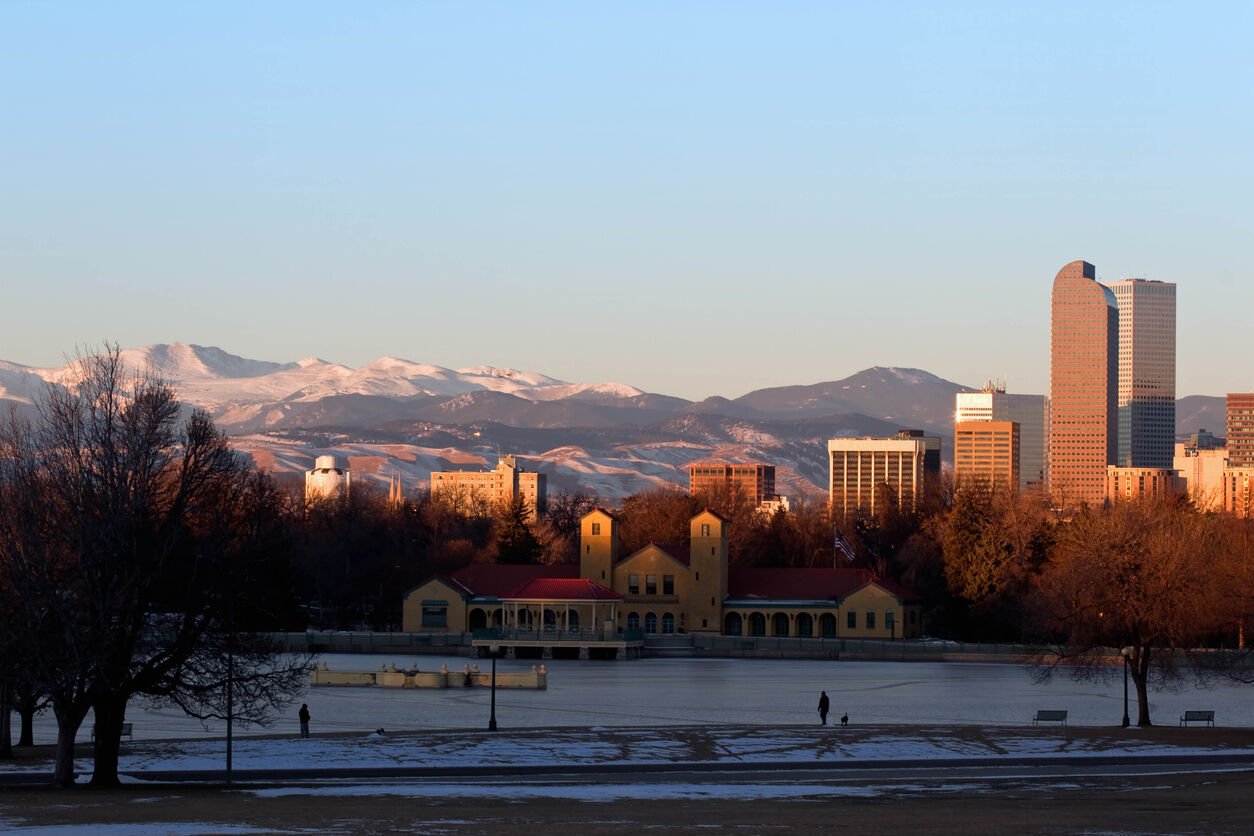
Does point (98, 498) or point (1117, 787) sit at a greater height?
point (98, 498)

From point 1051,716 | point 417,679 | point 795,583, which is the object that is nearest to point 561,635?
point 795,583

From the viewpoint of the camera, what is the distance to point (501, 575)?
117125mm

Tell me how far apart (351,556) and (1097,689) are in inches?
2576

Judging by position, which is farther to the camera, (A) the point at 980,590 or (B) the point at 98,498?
(A) the point at 980,590

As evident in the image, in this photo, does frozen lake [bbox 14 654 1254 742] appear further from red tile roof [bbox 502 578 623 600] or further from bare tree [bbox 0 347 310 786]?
bare tree [bbox 0 347 310 786]

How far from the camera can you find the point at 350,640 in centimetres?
10719

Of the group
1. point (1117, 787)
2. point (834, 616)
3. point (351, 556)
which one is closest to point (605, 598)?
point (834, 616)

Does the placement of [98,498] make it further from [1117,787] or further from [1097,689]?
[1097,689]

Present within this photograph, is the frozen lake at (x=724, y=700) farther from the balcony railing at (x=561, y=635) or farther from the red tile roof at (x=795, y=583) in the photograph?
the red tile roof at (x=795, y=583)

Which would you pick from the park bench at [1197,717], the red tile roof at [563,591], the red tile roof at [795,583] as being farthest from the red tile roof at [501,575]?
the park bench at [1197,717]

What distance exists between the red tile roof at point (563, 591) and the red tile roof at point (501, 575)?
153 inches

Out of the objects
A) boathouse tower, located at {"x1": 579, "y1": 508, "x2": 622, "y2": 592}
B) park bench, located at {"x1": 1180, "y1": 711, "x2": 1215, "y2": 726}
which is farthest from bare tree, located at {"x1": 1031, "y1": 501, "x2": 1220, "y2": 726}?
boathouse tower, located at {"x1": 579, "y1": 508, "x2": 622, "y2": 592}

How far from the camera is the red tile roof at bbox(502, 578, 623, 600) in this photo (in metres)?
110

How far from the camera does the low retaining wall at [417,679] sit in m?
79.6
